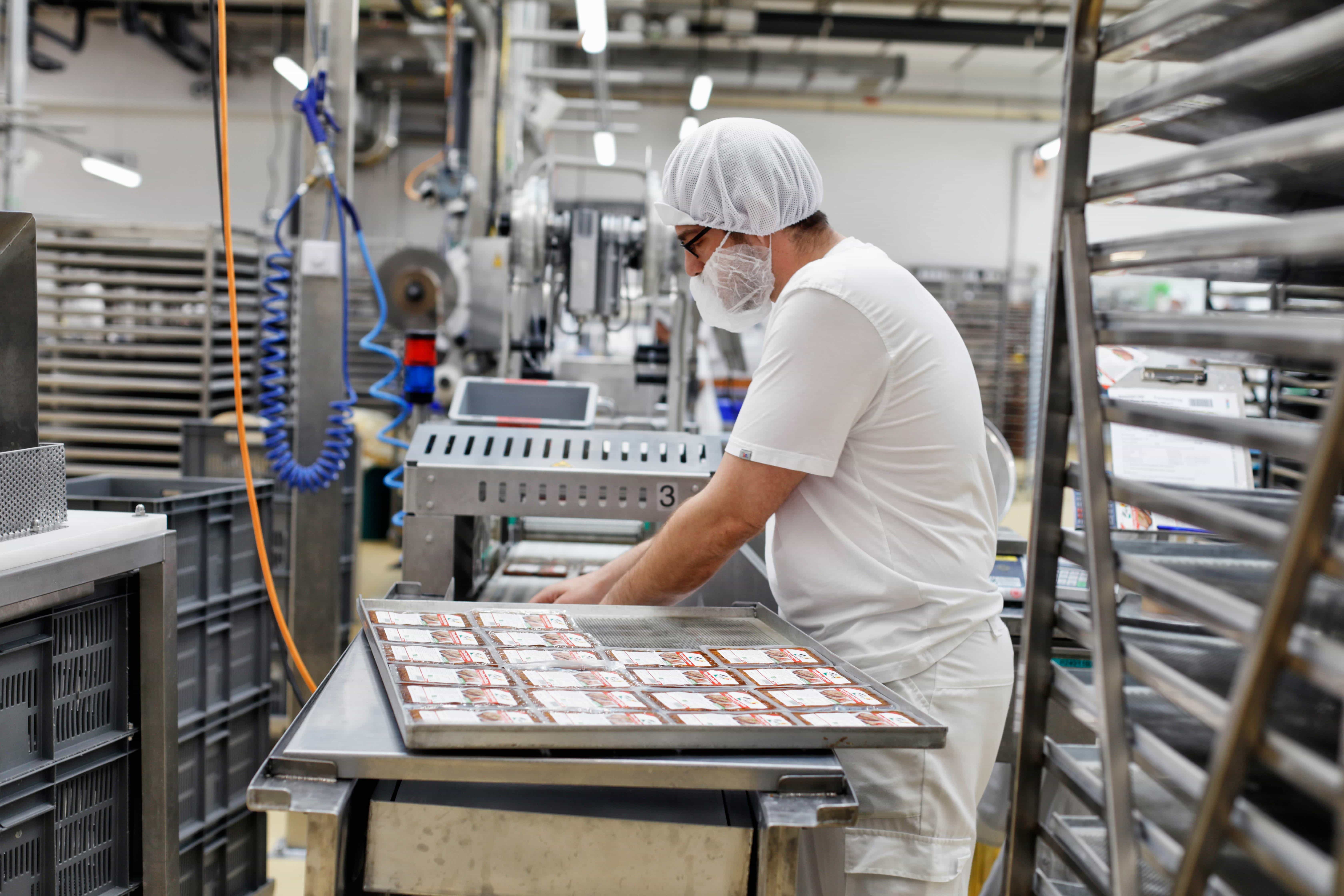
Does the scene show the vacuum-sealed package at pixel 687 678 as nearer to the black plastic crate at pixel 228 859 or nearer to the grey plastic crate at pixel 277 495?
the black plastic crate at pixel 228 859

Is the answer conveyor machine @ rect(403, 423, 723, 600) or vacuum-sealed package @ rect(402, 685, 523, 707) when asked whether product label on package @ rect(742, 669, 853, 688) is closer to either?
vacuum-sealed package @ rect(402, 685, 523, 707)

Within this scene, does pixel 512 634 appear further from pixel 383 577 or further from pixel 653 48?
pixel 653 48

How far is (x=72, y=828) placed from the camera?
1.58 m

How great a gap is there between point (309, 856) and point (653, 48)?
1038 cm

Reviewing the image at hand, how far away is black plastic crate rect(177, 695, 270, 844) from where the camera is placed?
2.19 metres

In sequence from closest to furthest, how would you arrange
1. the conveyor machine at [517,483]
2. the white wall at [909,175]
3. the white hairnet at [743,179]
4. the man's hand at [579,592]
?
the white hairnet at [743,179] < the man's hand at [579,592] < the conveyor machine at [517,483] < the white wall at [909,175]

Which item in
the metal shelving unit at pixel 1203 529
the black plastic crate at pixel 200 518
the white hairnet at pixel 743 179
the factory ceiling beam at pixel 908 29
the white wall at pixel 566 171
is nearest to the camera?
the metal shelving unit at pixel 1203 529

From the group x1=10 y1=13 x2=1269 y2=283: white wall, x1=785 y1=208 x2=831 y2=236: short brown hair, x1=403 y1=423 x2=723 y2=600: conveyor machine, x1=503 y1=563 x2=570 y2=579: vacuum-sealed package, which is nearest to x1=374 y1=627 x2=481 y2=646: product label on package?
x1=403 y1=423 x2=723 y2=600: conveyor machine

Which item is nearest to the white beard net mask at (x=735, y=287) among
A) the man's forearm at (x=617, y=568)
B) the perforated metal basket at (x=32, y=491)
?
the man's forearm at (x=617, y=568)

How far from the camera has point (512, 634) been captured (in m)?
1.38

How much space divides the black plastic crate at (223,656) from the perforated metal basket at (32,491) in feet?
1.76

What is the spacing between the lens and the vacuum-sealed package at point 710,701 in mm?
1106

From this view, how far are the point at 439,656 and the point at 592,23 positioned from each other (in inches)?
139

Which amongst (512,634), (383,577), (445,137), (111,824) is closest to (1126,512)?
(512,634)
